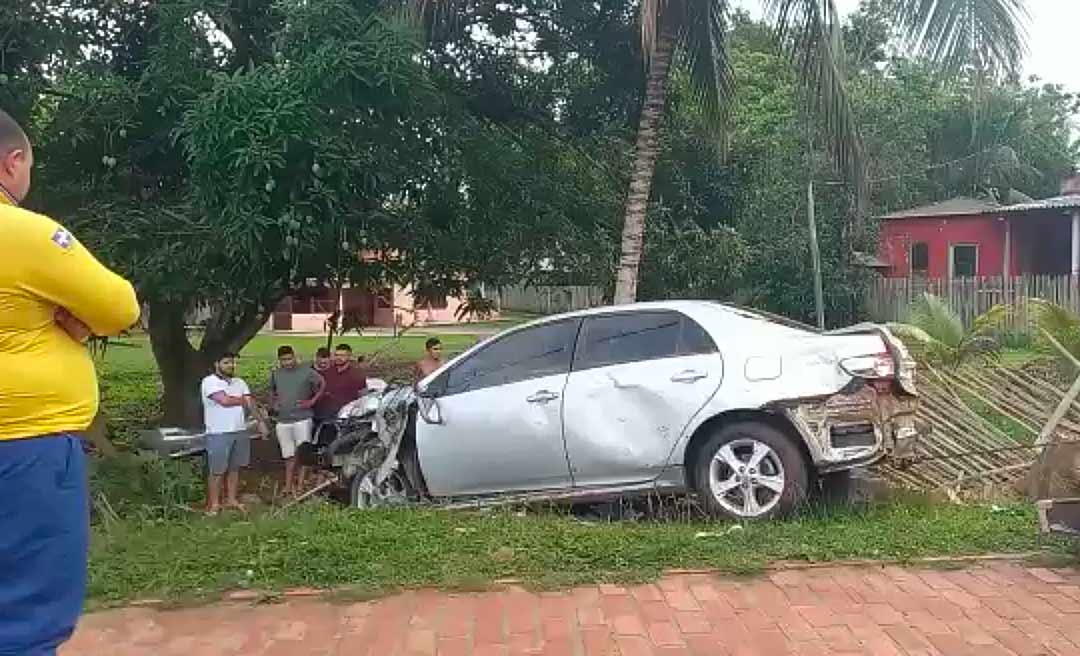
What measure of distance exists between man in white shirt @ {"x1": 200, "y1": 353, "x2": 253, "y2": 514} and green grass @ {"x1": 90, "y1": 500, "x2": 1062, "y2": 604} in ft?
6.59

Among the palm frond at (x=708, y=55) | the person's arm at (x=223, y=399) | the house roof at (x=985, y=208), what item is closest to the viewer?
the person's arm at (x=223, y=399)

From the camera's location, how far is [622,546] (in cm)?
621

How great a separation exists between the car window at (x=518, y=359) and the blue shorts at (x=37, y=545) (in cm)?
518

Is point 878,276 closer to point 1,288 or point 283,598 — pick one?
point 283,598

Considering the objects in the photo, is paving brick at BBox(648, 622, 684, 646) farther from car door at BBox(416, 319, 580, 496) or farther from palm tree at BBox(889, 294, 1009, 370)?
palm tree at BBox(889, 294, 1009, 370)

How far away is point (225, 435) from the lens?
30.5 ft

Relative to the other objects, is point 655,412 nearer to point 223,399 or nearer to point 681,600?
point 681,600

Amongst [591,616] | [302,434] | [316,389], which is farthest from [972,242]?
[591,616]

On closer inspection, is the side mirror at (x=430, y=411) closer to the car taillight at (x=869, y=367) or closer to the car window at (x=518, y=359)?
the car window at (x=518, y=359)

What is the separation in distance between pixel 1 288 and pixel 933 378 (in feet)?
27.5

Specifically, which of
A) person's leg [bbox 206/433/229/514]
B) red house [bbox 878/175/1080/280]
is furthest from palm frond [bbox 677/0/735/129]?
red house [bbox 878/175/1080/280]

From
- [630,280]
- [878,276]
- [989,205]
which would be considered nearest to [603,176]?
[630,280]

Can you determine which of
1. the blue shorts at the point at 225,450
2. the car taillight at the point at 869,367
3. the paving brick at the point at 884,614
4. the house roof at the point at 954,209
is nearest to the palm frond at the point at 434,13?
the blue shorts at the point at 225,450

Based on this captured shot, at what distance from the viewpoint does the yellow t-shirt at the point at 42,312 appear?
8.85 ft
